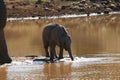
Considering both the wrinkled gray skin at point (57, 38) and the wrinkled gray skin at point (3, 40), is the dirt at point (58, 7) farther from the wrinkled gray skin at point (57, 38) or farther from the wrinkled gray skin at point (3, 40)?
the wrinkled gray skin at point (3, 40)

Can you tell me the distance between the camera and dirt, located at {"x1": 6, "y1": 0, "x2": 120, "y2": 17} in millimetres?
77500

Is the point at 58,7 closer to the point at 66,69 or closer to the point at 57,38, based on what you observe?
the point at 57,38

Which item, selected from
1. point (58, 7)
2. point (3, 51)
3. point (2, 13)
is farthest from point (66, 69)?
point (58, 7)

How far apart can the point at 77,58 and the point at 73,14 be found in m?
53.7

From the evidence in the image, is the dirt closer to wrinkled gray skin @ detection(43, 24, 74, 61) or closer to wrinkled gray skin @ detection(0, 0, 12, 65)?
wrinkled gray skin @ detection(43, 24, 74, 61)

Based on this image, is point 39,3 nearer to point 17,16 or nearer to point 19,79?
point 17,16

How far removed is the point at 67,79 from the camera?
1916 cm

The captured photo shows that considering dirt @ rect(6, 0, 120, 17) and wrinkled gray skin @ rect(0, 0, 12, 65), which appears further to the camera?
dirt @ rect(6, 0, 120, 17)

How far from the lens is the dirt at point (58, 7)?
77500 millimetres

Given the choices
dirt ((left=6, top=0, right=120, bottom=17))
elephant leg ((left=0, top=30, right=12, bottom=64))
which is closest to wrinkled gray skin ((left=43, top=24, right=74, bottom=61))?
elephant leg ((left=0, top=30, right=12, bottom=64))

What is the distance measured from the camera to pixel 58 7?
83.7 meters

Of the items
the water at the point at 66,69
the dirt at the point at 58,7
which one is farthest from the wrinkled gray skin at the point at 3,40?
the dirt at the point at 58,7

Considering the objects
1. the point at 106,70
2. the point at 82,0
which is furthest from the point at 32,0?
the point at 106,70

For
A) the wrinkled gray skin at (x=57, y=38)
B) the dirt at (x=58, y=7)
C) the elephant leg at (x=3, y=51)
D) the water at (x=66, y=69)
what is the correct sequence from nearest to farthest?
the water at (x=66, y=69) < the elephant leg at (x=3, y=51) < the wrinkled gray skin at (x=57, y=38) < the dirt at (x=58, y=7)
